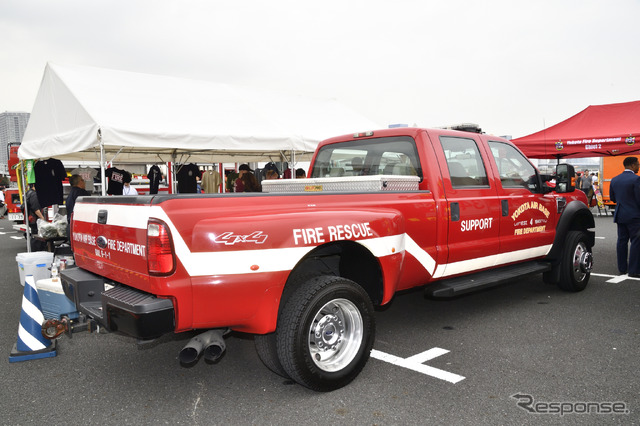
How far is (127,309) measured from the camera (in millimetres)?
2531

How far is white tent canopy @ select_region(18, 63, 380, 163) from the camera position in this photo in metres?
6.87

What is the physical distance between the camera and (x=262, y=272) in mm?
2746

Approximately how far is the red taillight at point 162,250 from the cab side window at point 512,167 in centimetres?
352

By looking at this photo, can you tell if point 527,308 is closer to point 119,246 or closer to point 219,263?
point 219,263

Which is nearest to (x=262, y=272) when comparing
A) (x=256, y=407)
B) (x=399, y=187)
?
(x=256, y=407)

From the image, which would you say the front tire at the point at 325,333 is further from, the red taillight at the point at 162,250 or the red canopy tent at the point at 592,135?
the red canopy tent at the point at 592,135

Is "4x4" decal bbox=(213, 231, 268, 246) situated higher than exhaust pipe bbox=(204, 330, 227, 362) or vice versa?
"4x4" decal bbox=(213, 231, 268, 246)

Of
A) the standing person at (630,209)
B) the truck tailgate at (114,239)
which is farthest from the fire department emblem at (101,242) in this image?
the standing person at (630,209)

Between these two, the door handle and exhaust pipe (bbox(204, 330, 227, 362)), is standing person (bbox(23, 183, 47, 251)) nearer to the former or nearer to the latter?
→ exhaust pipe (bbox(204, 330, 227, 362))

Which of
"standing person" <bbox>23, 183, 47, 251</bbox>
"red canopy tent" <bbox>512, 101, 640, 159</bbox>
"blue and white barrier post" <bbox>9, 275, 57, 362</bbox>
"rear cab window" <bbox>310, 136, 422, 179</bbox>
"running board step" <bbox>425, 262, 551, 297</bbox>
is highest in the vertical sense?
"red canopy tent" <bbox>512, 101, 640, 159</bbox>

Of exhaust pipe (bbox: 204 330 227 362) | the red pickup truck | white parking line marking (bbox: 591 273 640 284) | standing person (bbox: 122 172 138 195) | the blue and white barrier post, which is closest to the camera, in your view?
the red pickup truck

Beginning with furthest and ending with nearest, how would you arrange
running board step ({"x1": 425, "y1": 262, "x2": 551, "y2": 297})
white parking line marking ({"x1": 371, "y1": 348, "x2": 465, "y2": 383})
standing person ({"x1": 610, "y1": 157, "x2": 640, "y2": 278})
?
standing person ({"x1": 610, "y1": 157, "x2": 640, "y2": 278})
running board step ({"x1": 425, "y1": 262, "x2": 551, "y2": 297})
white parking line marking ({"x1": 371, "y1": 348, "x2": 465, "y2": 383})

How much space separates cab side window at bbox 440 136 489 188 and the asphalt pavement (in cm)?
142

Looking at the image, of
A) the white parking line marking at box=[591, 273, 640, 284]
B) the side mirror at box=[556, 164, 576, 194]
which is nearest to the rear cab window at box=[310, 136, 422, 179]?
the side mirror at box=[556, 164, 576, 194]
